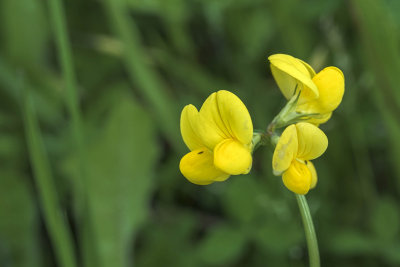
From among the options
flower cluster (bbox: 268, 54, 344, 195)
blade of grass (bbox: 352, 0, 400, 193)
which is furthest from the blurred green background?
flower cluster (bbox: 268, 54, 344, 195)

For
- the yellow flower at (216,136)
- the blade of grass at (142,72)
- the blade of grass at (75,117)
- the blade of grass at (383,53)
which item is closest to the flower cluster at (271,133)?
the yellow flower at (216,136)

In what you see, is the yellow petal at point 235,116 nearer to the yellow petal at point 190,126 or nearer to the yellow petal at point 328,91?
the yellow petal at point 190,126

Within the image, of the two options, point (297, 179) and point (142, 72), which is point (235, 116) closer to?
point (297, 179)

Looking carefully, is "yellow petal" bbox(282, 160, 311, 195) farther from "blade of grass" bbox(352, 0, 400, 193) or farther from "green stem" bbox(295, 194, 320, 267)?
"blade of grass" bbox(352, 0, 400, 193)

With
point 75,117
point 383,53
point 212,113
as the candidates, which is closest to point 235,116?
point 212,113

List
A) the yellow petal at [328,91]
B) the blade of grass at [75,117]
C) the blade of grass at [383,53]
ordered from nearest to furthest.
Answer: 1. the yellow petal at [328,91]
2. the blade of grass at [75,117]
3. the blade of grass at [383,53]

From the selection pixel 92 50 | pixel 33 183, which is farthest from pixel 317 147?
pixel 92 50
